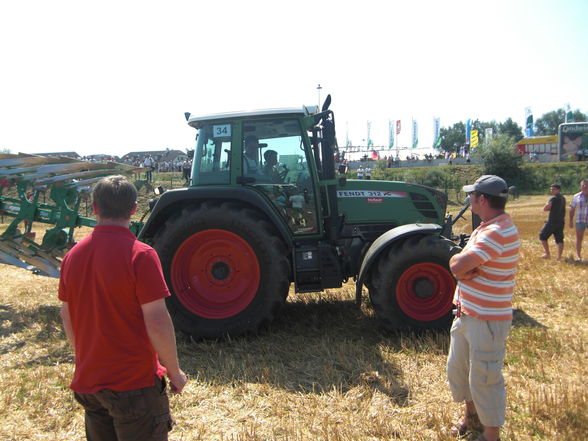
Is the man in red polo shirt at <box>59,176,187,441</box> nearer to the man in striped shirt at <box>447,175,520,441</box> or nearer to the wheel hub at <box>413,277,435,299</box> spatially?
the man in striped shirt at <box>447,175,520,441</box>

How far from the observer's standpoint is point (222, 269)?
15.0 feet

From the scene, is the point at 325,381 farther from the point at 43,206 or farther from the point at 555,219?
the point at 555,219

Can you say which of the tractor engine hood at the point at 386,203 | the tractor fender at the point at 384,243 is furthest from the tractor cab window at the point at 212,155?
the tractor fender at the point at 384,243

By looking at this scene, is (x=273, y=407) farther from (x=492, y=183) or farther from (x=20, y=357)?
(x=20, y=357)

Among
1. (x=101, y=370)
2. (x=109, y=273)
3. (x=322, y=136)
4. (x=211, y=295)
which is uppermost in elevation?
(x=322, y=136)

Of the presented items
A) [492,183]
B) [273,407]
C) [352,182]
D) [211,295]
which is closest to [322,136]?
[352,182]

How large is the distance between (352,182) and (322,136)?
0.76m

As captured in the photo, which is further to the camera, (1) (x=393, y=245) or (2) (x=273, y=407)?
(1) (x=393, y=245)

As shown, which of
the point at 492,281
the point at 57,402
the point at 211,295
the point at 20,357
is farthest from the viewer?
the point at 211,295

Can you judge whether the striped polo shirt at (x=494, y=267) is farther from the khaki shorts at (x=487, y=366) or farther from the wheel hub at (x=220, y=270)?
the wheel hub at (x=220, y=270)

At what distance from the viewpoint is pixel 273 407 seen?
3.17 metres

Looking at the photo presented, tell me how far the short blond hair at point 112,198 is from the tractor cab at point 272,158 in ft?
9.15

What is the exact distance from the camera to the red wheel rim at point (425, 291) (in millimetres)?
4371

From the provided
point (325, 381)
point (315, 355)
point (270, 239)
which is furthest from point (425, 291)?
point (270, 239)
